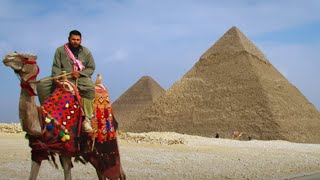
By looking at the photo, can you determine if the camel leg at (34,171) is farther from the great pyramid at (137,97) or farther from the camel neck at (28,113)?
the great pyramid at (137,97)

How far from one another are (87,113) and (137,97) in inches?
3383

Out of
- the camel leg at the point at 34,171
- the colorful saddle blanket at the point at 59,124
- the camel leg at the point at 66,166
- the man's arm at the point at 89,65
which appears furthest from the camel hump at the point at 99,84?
the camel leg at the point at 34,171

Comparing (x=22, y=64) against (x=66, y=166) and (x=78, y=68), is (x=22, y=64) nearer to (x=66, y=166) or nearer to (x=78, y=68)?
(x=78, y=68)

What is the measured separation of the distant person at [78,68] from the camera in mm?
5875

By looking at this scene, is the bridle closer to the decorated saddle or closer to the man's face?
the decorated saddle

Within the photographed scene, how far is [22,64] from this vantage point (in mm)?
5387

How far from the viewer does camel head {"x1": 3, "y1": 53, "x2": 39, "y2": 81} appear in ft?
17.5

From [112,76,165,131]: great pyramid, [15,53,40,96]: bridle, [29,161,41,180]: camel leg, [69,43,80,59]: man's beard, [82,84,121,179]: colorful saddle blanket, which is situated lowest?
[29,161,41,180]: camel leg

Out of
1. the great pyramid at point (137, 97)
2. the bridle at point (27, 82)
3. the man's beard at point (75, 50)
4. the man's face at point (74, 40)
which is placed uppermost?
the great pyramid at point (137, 97)

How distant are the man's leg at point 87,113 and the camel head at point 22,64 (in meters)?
0.67

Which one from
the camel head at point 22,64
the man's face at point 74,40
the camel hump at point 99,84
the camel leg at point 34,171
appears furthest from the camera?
the camel hump at point 99,84

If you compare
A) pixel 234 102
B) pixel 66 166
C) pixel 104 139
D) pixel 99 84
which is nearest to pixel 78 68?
pixel 99 84

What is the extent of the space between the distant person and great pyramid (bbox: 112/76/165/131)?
82.3 m

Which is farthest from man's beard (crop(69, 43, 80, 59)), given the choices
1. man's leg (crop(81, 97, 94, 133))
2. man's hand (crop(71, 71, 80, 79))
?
man's leg (crop(81, 97, 94, 133))
